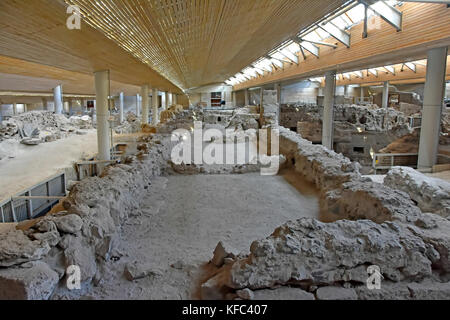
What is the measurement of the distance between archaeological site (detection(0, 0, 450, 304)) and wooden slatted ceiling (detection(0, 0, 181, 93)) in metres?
0.04

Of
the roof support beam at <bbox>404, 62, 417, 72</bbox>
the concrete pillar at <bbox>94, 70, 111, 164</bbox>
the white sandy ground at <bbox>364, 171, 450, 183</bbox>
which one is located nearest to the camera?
the white sandy ground at <bbox>364, 171, 450, 183</bbox>

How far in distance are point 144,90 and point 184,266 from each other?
22.1 meters

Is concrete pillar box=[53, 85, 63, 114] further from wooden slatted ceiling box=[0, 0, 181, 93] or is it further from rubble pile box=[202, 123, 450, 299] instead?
rubble pile box=[202, 123, 450, 299]

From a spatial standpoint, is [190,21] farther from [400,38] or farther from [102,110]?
[102,110]

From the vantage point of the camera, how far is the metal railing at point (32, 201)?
319 inches

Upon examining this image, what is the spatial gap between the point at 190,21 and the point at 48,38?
127 inches

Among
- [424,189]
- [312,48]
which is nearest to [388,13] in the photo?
[312,48]

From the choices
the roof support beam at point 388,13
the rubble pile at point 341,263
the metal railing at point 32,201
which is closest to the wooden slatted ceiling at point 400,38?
the roof support beam at point 388,13

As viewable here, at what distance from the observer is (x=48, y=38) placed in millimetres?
6289

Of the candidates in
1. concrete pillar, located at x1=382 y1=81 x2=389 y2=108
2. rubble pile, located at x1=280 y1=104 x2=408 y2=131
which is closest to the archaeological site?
rubble pile, located at x1=280 y1=104 x2=408 y2=131

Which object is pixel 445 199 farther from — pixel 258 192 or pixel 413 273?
pixel 413 273

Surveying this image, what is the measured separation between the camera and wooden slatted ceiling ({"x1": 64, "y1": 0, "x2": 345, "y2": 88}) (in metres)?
5.40
